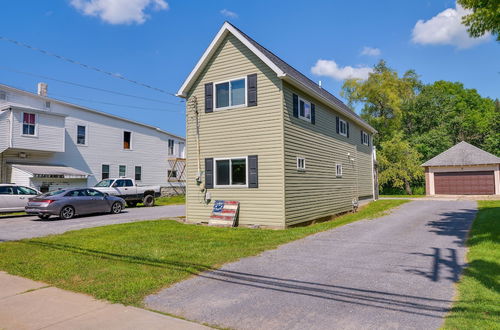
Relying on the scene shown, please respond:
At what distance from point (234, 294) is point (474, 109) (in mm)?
68164

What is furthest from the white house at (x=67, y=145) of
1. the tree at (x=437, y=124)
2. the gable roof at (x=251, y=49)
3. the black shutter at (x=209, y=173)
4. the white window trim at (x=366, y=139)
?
the tree at (x=437, y=124)

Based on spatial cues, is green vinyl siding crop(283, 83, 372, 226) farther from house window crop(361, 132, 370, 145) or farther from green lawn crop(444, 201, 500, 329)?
green lawn crop(444, 201, 500, 329)

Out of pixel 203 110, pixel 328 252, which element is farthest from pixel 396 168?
pixel 328 252

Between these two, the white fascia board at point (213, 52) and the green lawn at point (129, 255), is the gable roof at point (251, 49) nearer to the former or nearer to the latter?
the white fascia board at point (213, 52)

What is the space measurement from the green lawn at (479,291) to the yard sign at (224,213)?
799cm

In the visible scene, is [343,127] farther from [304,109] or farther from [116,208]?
[116,208]

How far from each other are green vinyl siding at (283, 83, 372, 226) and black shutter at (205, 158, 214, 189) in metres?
3.37

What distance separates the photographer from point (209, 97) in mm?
15086

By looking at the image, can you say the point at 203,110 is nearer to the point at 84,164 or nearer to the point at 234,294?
the point at 234,294

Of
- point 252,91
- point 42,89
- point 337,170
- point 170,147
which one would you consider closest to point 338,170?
point 337,170

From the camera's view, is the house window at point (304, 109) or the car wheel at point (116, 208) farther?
the car wheel at point (116, 208)

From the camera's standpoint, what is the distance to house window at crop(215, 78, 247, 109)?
47.1ft

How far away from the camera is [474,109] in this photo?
197ft

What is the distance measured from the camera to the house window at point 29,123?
23094 mm
